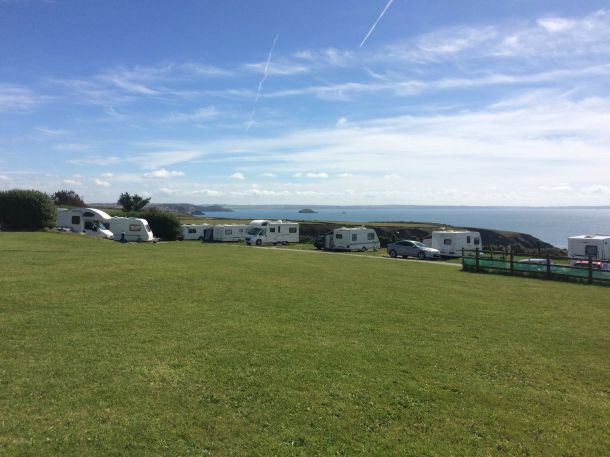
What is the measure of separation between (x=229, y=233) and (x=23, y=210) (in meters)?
18.5

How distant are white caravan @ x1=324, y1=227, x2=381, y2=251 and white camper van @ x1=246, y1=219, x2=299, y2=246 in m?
5.44

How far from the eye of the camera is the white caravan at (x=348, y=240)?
41.1 meters

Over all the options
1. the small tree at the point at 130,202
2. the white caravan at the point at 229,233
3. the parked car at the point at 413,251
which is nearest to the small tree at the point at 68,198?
the small tree at the point at 130,202

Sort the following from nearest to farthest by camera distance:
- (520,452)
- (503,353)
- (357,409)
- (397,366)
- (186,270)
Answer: (520,452), (357,409), (397,366), (503,353), (186,270)

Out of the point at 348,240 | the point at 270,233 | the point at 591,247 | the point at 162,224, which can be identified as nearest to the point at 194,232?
the point at 162,224

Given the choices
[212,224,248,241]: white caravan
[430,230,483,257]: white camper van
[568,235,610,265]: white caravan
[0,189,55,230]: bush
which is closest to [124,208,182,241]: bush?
[212,224,248,241]: white caravan

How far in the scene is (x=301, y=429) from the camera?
4664mm

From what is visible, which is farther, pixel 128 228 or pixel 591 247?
pixel 128 228

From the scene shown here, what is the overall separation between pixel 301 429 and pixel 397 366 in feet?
7.73

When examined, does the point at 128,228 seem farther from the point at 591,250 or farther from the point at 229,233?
the point at 591,250

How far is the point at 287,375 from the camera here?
19.7 ft

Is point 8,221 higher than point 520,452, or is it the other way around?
point 8,221

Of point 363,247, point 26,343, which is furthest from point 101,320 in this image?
point 363,247

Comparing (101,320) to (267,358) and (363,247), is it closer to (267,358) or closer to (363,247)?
(267,358)
